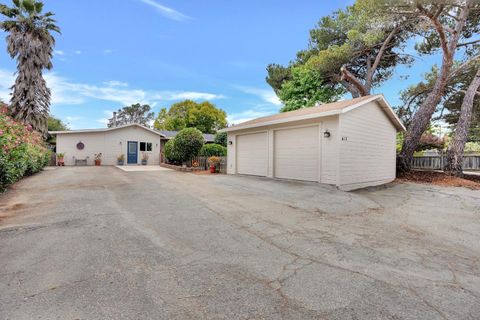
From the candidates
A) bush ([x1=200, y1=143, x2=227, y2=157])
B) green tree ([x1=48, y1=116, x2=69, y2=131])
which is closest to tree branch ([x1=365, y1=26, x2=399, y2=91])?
bush ([x1=200, y1=143, x2=227, y2=157])

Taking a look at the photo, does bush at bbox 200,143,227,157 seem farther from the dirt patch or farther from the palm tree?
the palm tree

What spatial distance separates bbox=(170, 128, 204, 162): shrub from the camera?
49.4 ft

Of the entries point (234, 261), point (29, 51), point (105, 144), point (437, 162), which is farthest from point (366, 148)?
point (29, 51)

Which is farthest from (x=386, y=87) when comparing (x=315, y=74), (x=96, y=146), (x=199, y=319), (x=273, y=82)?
(x=96, y=146)

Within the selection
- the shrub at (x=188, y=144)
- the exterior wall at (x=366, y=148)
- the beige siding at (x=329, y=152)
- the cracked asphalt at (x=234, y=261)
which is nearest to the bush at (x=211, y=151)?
the shrub at (x=188, y=144)

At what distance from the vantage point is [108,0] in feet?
34.5

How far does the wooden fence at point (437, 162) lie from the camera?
14188 millimetres

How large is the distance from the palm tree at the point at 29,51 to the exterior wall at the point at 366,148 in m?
20.5

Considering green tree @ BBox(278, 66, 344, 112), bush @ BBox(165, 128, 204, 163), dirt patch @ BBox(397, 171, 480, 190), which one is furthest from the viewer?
green tree @ BBox(278, 66, 344, 112)

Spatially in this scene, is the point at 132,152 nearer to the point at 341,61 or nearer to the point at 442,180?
the point at 341,61

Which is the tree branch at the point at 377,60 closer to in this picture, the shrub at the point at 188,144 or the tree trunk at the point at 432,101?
the tree trunk at the point at 432,101

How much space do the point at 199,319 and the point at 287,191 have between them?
19.4 ft

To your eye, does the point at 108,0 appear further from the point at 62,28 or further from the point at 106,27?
the point at 62,28

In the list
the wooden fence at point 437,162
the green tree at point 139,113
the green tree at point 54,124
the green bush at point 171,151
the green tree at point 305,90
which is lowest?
the wooden fence at point 437,162
